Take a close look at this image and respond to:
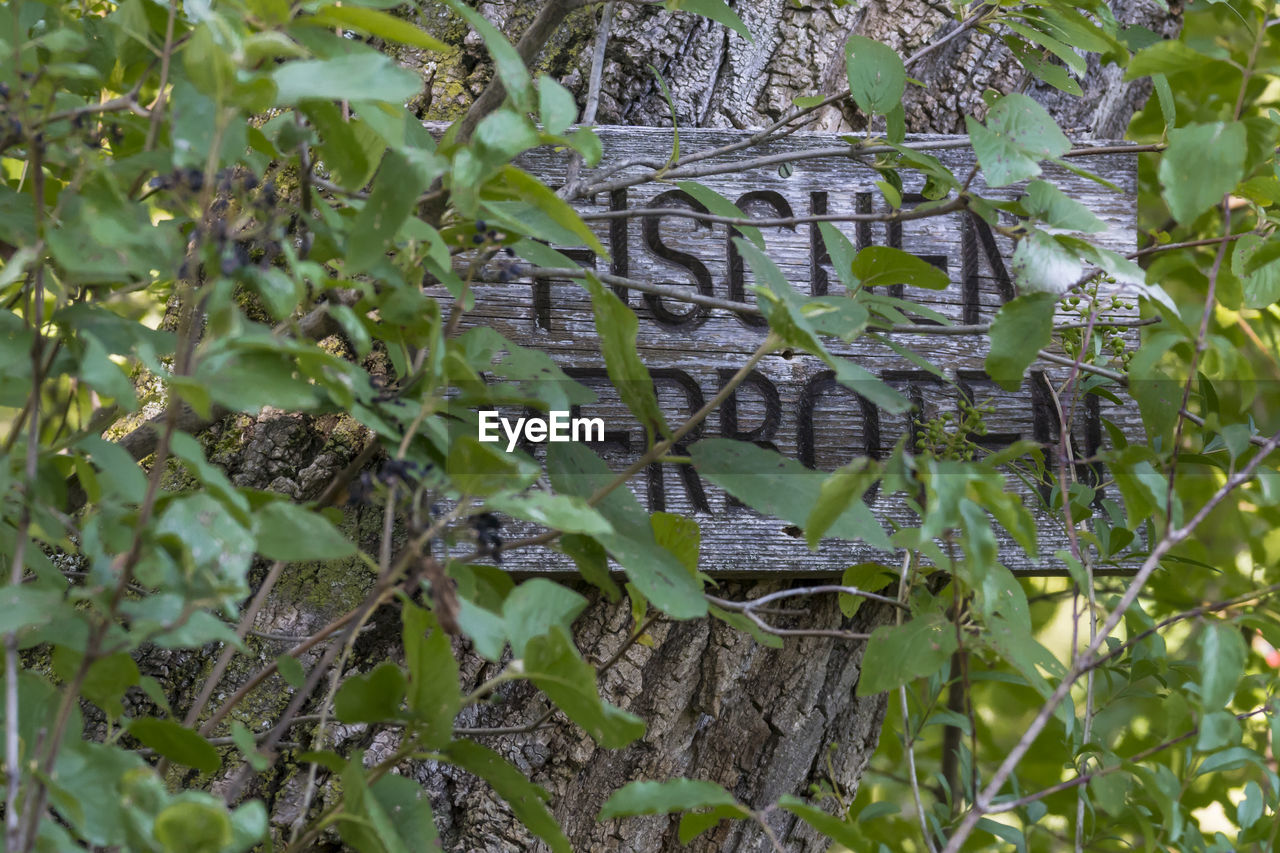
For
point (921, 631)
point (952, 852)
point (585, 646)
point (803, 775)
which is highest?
point (921, 631)

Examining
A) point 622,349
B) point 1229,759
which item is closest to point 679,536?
point 622,349

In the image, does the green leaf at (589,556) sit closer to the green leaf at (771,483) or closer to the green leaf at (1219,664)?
the green leaf at (771,483)

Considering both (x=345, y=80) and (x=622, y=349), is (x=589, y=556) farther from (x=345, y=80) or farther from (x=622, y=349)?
(x=345, y=80)

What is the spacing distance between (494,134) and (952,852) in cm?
63

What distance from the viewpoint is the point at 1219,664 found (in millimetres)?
707

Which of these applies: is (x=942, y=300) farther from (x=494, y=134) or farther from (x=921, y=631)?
(x=494, y=134)

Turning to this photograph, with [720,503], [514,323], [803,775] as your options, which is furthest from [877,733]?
[514,323]

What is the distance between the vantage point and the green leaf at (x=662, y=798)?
0.65m

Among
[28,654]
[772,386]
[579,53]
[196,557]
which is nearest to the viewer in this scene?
[196,557]

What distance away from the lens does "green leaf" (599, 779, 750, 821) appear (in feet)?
2.13

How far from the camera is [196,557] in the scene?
0.48 m

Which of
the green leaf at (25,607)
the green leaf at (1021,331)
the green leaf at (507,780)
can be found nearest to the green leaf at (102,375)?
the green leaf at (25,607)

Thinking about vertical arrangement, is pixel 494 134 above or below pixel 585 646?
above

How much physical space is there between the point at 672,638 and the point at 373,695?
0.75 meters
